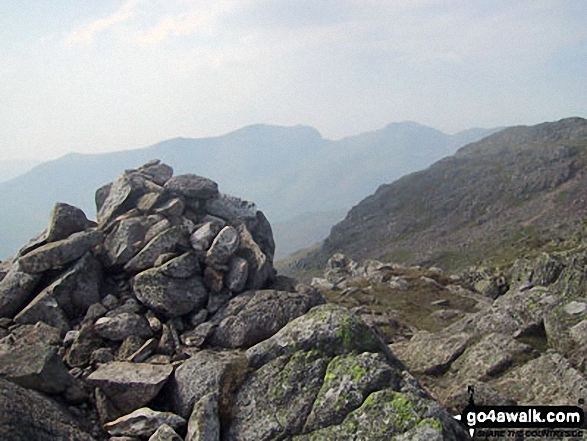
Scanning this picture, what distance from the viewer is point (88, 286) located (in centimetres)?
2570

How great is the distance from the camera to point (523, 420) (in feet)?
61.8

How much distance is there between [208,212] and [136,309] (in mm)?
10410

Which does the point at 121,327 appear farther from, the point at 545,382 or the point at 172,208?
the point at 545,382

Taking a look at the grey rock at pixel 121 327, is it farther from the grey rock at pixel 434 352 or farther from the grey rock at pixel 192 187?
the grey rock at pixel 434 352

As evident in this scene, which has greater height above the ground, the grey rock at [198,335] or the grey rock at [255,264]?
the grey rock at [255,264]

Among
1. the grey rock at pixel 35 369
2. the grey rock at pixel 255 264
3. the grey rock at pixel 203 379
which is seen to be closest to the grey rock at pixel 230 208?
the grey rock at pixel 255 264

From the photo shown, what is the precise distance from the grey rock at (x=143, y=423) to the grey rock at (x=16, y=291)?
441 inches

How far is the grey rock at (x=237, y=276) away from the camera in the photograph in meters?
25.9

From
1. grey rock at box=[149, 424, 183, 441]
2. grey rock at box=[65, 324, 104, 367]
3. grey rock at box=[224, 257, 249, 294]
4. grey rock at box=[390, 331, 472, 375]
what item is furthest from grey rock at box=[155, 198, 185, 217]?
grey rock at box=[149, 424, 183, 441]

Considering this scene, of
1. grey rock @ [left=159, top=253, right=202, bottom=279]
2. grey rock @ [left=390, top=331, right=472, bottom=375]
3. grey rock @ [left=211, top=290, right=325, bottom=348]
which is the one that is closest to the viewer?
grey rock @ [left=211, top=290, right=325, bottom=348]

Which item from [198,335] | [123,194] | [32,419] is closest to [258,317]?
[198,335]

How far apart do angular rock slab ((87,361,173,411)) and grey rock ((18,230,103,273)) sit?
29.3 feet

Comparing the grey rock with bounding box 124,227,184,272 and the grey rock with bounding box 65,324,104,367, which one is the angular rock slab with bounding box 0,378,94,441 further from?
the grey rock with bounding box 124,227,184,272

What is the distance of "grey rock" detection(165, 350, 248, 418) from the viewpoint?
1809 cm
